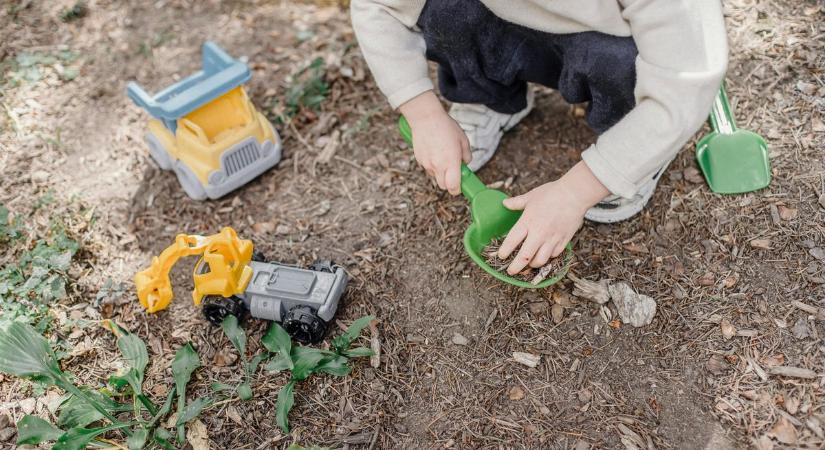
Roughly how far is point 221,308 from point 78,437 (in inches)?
17.1

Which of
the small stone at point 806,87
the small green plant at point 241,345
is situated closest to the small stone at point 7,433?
the small green plant at point 241,345

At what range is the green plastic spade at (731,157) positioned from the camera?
6.04 feet

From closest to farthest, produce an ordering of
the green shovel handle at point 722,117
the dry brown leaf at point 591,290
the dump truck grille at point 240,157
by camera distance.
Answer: the dry brown leaf at point 591,290, the green shovel handle at point 722,117, the dump truck grille at point 240,157

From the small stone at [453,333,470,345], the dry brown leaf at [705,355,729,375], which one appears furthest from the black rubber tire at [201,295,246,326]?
the dry brown leaf at [705,355,729,375]

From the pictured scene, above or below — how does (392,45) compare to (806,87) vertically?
above

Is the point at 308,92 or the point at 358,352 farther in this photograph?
the point at 308,92

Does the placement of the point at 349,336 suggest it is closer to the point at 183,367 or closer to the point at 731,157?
the point at 183,367

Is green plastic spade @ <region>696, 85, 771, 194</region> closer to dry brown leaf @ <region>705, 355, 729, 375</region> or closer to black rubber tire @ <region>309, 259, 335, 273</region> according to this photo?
dry brown leaf @ <region>705, 355, 729, 375</region>

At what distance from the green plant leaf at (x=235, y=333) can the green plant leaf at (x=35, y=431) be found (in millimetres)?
434

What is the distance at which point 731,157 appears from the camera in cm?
188

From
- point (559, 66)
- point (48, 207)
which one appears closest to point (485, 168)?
point (559, 66)

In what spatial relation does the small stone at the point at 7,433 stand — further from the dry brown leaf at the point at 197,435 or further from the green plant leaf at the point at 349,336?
the green plant leaf at the point at 349,336

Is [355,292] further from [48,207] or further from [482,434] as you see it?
[48,207]

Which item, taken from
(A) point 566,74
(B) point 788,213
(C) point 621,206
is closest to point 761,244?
(B) point 788,213
